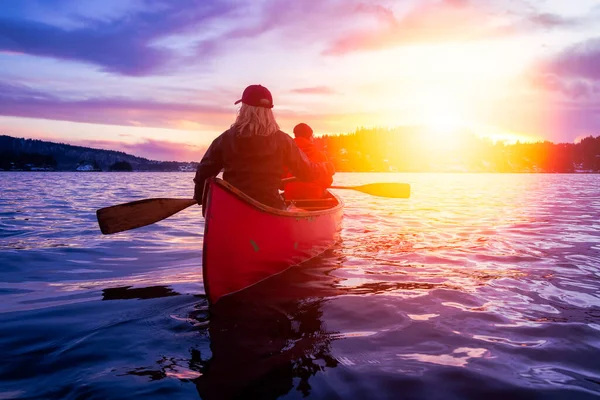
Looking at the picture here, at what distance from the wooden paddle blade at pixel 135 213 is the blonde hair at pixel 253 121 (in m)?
1.26

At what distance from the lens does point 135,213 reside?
6195mm

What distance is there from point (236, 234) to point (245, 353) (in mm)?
1709

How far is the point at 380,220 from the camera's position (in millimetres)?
15133

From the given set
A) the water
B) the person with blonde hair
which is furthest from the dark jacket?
the water

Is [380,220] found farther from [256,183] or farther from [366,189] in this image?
[256,183]

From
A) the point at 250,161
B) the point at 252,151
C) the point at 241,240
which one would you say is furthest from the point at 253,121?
the point at 241,240

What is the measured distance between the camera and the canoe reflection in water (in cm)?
332

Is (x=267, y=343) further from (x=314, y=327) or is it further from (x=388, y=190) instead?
(x=388, y=190)

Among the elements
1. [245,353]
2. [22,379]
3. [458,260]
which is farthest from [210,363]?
[458,260]

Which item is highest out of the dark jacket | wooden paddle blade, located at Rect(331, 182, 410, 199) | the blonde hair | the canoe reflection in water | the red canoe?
the blonde hair

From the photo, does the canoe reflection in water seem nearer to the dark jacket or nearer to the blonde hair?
the dark jacket

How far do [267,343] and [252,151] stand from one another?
272 centimetres

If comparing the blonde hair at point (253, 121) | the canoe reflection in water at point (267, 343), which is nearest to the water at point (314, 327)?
the canoe reflection in water at point (267, 343)

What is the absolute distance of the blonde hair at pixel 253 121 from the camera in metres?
5.79
